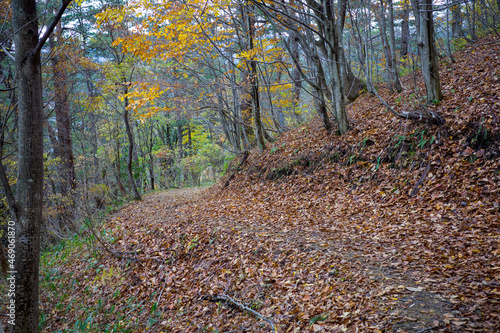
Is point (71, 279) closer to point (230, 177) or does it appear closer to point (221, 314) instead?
point (221, 314)

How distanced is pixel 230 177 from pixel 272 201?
14.0ft

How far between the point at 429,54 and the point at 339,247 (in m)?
5.34

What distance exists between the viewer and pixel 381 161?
6781 millimetres

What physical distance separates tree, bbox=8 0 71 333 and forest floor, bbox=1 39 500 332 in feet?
6.64

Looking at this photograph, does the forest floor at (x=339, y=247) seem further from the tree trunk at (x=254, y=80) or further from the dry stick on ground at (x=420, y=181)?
the tree trunk at (x=254, y=80)

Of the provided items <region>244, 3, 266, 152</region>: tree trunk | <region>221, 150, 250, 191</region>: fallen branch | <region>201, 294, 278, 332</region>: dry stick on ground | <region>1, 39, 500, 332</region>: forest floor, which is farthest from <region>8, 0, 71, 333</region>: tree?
<region>221, 150, 250, 191</region>: fallen branch

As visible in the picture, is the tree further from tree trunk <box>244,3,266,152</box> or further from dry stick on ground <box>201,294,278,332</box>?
tree trunk <box>244,3,266,152</box>

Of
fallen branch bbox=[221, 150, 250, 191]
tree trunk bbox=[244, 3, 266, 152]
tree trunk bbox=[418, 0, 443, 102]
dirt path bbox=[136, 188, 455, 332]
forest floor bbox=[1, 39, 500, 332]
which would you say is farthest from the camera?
fallen branch bbox=[221, 150, 250, 191]

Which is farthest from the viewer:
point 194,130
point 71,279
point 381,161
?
point 194,130

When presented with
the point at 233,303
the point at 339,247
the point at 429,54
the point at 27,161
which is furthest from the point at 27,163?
the point at 429,54

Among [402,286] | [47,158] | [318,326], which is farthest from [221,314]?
[47,158]

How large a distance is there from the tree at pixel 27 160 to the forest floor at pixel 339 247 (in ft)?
6.64

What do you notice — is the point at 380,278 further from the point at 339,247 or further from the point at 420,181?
the point at 420,181

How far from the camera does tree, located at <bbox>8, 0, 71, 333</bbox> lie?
11.0ft
